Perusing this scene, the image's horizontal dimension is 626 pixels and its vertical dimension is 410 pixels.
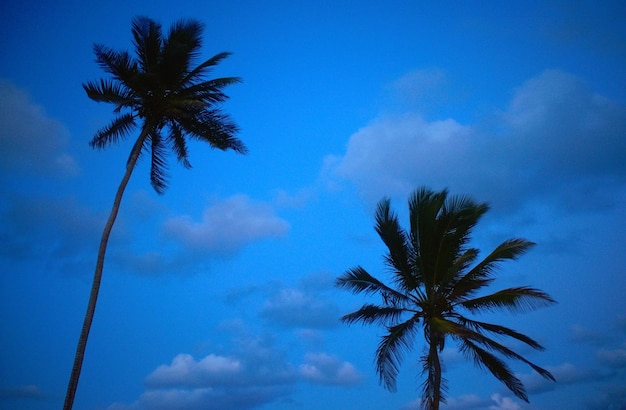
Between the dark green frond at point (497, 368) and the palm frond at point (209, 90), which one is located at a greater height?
the palm frond at point (209, 90)

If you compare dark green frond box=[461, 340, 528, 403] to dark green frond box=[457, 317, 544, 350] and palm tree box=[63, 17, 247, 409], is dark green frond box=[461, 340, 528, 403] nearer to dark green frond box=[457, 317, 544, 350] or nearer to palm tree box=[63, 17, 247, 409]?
dark green frond box=[457, 317, 544, 350]

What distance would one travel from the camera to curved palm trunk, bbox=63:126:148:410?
1273 cm

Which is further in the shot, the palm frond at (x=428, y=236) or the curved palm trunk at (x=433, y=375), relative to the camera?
the palm frond at (x=428, y=236)

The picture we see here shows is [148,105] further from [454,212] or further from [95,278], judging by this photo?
[454,212]

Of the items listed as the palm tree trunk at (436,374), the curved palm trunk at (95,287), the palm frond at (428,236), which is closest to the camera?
the curved palm trunk at (95,287)

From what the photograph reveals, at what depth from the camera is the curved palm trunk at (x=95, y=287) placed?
12733 mm

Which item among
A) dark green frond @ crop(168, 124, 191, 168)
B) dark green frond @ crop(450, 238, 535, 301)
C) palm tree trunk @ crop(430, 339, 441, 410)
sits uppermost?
dark green frond @ crop(168, 124, 191, 168)

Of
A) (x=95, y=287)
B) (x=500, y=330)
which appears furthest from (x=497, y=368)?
(x=95, y=287)

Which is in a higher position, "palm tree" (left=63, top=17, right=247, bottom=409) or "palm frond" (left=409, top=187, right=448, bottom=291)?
"palm tree" (left=63, top=17, right=247, bottom=409)

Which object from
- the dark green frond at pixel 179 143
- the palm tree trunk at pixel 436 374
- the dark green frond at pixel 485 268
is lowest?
the palm tree trunk at pixel 436 374

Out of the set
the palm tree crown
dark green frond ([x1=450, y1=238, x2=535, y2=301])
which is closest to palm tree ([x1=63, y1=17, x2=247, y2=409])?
the palm tree crown

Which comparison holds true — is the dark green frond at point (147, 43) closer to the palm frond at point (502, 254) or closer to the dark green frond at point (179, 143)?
the dark green frond at point (179, 143)

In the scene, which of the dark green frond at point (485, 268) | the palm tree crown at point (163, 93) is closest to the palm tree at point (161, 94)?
the palm tree crown at point (163, 93)

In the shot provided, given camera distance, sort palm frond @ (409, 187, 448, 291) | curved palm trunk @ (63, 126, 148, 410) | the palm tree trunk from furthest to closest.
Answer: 1. palm frond @ (409, 187, 448, 291)
2. the palm tree trunk
3. curved palm trunk @ (63, 126, 148, 410)
